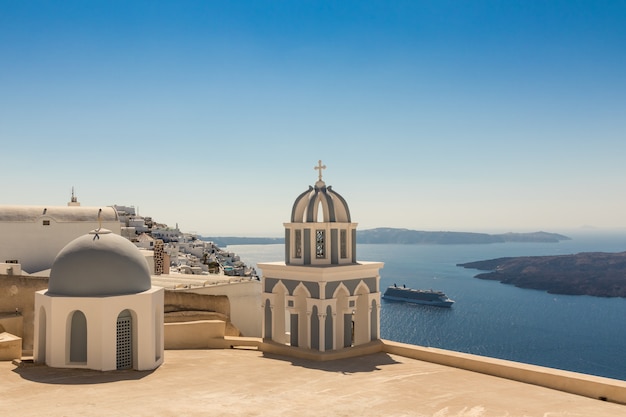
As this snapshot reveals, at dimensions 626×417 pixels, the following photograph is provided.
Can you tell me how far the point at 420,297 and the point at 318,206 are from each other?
301 ft

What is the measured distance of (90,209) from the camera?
3028 centimetres

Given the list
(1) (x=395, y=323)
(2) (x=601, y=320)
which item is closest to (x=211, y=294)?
(1) (x=395, y=323)

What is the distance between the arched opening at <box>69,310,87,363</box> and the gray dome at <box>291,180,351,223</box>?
655 cm

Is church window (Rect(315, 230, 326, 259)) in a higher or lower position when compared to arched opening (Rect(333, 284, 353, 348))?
higher

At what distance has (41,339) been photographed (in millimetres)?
13820

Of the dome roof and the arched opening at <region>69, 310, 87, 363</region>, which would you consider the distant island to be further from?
the arched opening at <region>69, 310, 87, 363</region>

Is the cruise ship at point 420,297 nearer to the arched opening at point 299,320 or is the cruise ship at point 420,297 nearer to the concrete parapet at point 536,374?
the arched opening at point 299,320

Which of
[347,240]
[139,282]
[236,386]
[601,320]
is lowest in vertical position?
[601,320]

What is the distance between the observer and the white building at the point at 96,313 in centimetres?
1333

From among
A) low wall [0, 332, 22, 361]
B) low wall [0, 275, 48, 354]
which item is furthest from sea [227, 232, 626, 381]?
low wall [0, 332, 22, 361]

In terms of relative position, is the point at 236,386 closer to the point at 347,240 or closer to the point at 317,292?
the point at 317,292

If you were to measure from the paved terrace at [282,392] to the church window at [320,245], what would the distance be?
3275mm

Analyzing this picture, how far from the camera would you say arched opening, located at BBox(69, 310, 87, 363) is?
13633 millimetres

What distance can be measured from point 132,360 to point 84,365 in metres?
1.12
